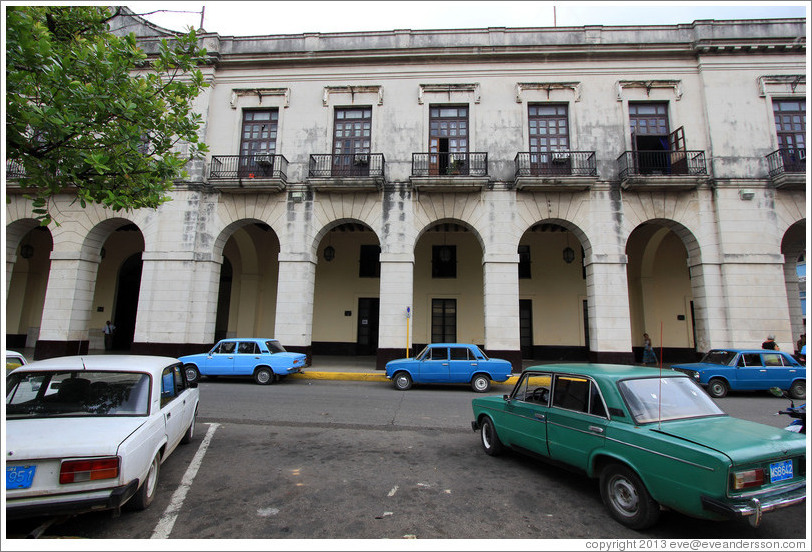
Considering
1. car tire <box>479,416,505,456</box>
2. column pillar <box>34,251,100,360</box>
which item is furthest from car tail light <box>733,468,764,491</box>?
column pillar <box>34,251,100,360</box>

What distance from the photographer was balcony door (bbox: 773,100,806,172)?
15367mm

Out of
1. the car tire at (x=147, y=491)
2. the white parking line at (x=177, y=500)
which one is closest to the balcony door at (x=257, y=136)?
the white parking line at (x=177, y=500)

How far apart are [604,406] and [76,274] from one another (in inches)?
811

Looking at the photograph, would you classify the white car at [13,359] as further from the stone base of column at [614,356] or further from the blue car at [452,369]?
the stone base of column at [614,356]

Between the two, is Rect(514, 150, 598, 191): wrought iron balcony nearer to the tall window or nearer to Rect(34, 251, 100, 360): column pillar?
the tall window

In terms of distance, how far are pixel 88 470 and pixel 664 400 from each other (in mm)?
5786

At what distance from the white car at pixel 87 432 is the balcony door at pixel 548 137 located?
1532 cm

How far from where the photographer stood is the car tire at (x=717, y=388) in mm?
11320

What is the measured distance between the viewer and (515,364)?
14891 millimetres

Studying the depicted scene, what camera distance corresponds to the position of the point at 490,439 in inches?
234

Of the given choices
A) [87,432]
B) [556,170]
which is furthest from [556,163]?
[87,432]

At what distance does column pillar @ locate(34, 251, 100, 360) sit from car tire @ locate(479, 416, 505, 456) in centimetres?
1808

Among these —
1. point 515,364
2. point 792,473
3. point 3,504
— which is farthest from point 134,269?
point 792,473

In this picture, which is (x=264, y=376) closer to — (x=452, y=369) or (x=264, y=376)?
(x=264, y=376)
